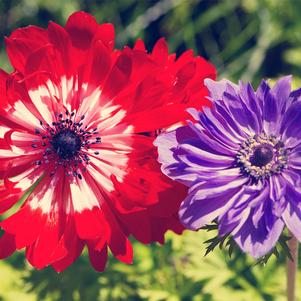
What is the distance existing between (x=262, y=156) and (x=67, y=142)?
411mm

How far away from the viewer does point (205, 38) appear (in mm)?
3232

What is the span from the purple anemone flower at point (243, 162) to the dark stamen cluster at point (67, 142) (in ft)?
0.79

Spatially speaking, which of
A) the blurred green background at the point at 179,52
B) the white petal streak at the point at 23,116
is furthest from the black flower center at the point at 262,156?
the blurred green background at the point at 179,52

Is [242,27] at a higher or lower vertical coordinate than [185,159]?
higher

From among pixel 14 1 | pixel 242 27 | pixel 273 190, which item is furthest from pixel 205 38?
pixel 273 190

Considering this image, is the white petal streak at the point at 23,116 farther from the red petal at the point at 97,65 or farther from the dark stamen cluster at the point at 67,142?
the red petal at the point at 97,65

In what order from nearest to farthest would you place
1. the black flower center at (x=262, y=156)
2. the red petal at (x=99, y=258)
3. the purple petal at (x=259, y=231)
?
1. the purple petal at (x=259, y=231)
2. the black flower center at (x=262, y=156)
3. the red petal at (x=99, y=258)

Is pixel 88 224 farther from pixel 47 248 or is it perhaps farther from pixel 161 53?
pixel 161 53

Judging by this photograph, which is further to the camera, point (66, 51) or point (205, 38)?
point (205, 38)

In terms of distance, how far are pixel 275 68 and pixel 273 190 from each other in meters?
2.16

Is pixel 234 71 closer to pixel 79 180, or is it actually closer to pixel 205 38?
pixel 205 38

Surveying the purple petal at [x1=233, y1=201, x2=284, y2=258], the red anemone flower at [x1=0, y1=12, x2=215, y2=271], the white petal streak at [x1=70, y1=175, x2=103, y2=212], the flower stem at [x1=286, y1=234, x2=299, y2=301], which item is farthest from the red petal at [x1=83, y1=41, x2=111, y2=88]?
the flower stem at [x1=286, y1=234, x2=299, y2=301]

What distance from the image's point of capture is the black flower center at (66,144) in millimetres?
1280

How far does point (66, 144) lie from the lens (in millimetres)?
1295
